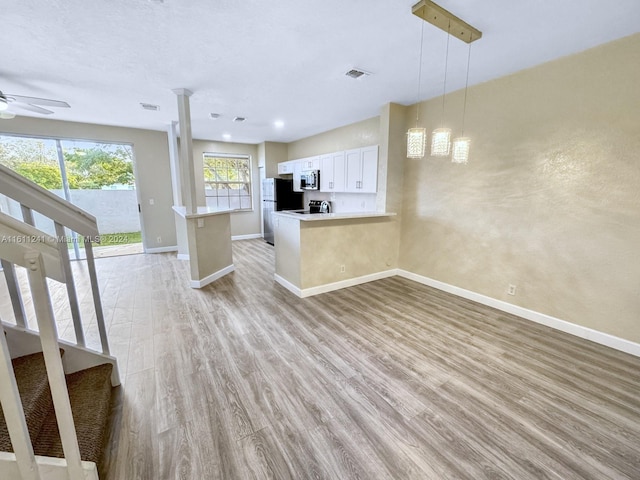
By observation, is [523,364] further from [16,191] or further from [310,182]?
[310,182]

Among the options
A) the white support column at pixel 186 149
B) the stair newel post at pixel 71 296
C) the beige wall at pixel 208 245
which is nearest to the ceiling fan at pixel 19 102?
the white support column at pixel 186 149

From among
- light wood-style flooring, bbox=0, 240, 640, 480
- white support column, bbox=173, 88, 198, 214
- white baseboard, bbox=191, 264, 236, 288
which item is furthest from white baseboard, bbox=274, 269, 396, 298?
white support column, bbox=173, 88, 198, 214

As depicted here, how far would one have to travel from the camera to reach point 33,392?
1.37m

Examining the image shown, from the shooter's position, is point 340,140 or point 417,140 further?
point 340,140

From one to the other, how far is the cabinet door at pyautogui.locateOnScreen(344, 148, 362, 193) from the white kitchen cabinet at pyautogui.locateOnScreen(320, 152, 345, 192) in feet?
0.42

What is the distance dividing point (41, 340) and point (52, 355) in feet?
0.36

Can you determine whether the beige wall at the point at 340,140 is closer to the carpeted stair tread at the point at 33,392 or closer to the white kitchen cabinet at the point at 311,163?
the white kitchen cabinet at the point at 311,163

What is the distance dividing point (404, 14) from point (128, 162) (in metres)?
5.89

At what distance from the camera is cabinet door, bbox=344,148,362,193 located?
456 cm

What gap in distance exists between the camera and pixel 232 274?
4.50 metres

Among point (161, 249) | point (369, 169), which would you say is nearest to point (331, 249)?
point (369, 169)

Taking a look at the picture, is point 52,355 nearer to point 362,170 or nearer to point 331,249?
point 331,249

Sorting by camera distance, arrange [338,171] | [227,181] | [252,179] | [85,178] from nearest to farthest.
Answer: [338,171]
[85,178]
[227,181]
[252,179]

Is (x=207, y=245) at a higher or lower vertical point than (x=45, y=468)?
higher
